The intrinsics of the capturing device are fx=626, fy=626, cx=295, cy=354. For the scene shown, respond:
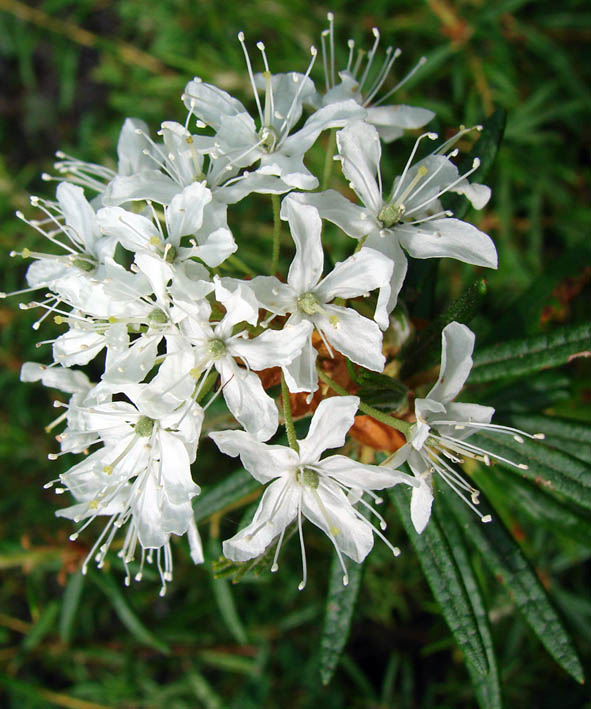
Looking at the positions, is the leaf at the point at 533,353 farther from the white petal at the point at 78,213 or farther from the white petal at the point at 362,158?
the white petal at the point at 78,213

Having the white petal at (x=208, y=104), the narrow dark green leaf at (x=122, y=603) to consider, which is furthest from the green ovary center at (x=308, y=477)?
the narrow dark green leaf at (x=122, y=603)

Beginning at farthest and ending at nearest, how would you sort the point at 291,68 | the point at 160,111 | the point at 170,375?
the point at 160,111 → the point at 291,68 → the point at 170,375

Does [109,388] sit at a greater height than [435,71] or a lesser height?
lesser

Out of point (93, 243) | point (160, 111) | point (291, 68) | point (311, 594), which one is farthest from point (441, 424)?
point (160, 111)

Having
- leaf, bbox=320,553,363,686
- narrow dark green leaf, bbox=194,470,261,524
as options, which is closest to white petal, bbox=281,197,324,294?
narrow dark green leaf, bbox=194,470,261,524

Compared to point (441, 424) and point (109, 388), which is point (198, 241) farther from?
point (441, 424)

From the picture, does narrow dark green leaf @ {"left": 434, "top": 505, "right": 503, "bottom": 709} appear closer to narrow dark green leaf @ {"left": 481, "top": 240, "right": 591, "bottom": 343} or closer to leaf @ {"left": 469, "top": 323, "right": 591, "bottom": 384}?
leaf @ {"left": 469, "top": 323, "right": 591, "bottom": 384}
